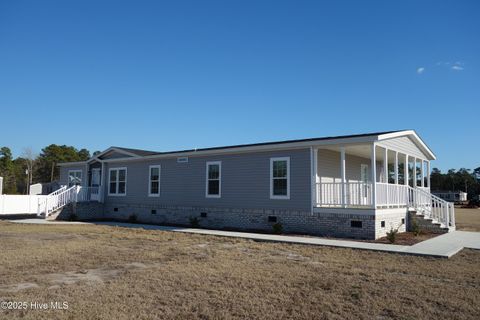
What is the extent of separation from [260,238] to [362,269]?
194 inches

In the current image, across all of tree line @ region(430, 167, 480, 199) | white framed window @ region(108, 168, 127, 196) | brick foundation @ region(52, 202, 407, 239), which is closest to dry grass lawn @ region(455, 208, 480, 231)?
brick foundation @ region(52, 202, 407, 239)

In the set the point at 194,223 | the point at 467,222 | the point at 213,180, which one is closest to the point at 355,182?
the point at 213,180

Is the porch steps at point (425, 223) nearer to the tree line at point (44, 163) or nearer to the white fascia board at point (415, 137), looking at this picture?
the white fascia board at point (415, 137)

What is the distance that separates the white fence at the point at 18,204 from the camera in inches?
952

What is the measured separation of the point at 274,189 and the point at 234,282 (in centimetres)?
861

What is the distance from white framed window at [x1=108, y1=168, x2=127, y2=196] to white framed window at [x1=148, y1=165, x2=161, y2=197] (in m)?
2.09

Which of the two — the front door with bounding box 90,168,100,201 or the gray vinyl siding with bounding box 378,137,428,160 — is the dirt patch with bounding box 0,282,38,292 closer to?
the gray vinyl siding with bounding box 378,137,428,160

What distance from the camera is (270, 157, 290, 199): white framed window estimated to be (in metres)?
14.6

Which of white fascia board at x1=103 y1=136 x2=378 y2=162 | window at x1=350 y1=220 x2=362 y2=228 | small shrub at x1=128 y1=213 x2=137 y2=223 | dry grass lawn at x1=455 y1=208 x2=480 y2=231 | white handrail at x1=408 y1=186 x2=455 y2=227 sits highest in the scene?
white fascia board at x1=103 y1=136 x2=378 y2=162

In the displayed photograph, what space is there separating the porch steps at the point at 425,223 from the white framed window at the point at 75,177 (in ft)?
61.4

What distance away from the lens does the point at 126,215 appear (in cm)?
2053

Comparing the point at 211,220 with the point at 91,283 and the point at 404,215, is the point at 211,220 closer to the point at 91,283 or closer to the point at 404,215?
the point at 404,215

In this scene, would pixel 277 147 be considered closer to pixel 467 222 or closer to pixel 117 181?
pixel 117 181

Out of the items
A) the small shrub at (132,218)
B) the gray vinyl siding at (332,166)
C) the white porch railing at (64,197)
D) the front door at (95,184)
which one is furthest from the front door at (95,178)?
the gray vinyl siding at (332,166)
